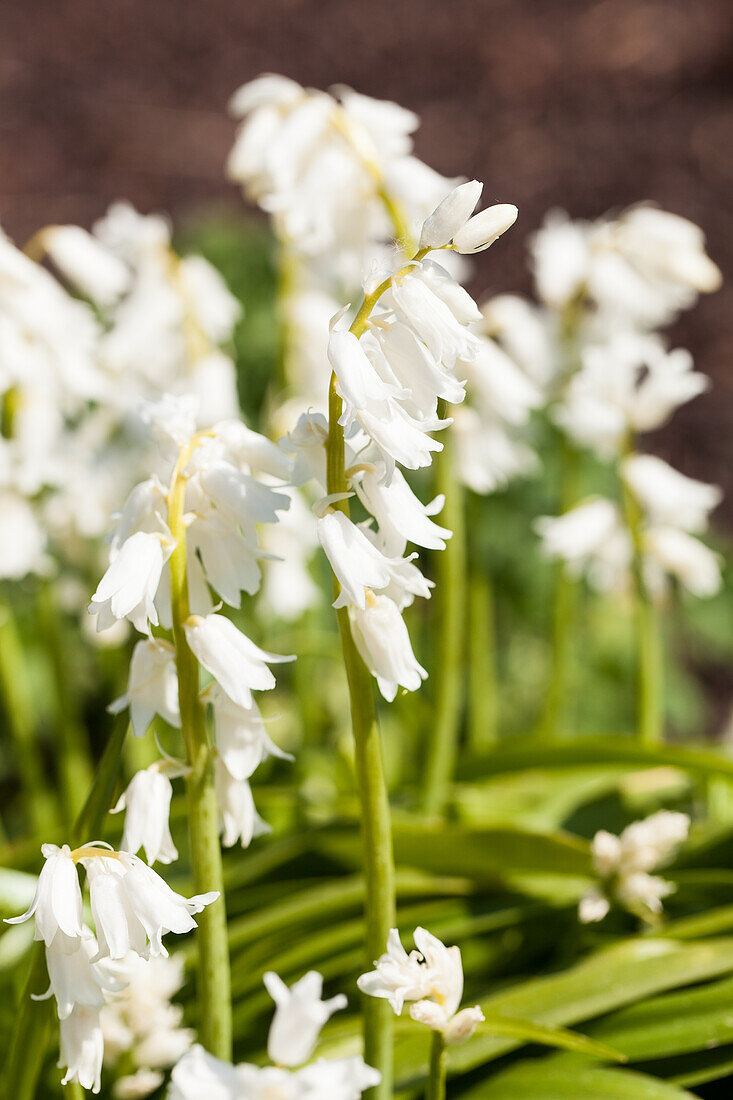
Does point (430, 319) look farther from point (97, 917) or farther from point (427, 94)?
point (427, 94)

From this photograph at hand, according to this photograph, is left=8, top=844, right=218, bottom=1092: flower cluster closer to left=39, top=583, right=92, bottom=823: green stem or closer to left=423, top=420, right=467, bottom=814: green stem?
left=423, top=420, right=467, bottom=814: green stem

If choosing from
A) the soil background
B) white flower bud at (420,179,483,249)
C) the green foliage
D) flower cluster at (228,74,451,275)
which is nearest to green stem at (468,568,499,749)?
the green foliage

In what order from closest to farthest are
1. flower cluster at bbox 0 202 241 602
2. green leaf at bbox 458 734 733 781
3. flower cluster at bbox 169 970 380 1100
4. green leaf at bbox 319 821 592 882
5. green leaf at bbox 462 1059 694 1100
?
flower cluster at bbox 169 970 380 1100
green leaf at bbox 462 1059 694 1100
green leaf at bbox 319 821 592 882
green leaf at bbox 458 734 733 781
flower cluster at bbox 0 202 241 602

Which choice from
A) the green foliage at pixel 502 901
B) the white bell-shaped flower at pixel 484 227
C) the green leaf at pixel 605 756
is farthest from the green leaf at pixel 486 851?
the white bell-shaped flower at pixel 484 227

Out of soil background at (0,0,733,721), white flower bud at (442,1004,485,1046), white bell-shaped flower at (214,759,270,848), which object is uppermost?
soil background at (0,0,733,721)

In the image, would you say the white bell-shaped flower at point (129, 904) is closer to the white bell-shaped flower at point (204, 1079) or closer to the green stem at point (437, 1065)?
the white bell-shaped flower at point (204, 1079)

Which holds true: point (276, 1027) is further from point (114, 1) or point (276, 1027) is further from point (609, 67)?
point (114, 1)

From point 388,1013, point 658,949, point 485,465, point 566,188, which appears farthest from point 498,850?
point 566,188

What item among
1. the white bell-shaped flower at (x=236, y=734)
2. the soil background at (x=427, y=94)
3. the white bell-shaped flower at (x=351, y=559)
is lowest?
the white bell-shaped flower at (x=236, y=734)

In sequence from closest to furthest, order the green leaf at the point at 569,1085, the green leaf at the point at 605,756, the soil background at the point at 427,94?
1. the green leaf at the point at 569,1085
2. the green leaf at the point at 605,756
3. the soil background at the point at 427,94
